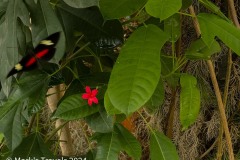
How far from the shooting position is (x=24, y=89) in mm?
611

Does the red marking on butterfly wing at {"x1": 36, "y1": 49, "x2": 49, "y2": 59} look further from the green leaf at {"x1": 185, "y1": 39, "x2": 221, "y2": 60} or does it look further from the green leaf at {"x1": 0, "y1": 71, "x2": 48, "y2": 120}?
the green leaf at {"x1": 185, "y1": 39, "x2": 221, "y2": 60}

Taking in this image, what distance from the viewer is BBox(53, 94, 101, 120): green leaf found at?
1.85 ft

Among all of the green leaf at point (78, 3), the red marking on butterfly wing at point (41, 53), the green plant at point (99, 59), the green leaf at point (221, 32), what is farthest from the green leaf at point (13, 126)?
the green leaf at point (221, 32)

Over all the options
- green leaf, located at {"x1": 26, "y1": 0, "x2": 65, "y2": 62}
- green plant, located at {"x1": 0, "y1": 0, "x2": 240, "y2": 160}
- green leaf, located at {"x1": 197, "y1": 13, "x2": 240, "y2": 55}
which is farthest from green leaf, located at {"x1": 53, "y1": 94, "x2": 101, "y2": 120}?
green leaf, located at {"x1": 197, "y1": 13, "x2": 240, "y2": 55}

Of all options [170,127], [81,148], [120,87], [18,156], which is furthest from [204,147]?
[120,87]

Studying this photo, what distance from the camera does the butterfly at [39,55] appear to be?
0.52m

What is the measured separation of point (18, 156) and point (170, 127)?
0.52 m

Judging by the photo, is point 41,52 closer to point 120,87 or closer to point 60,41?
point 60,41

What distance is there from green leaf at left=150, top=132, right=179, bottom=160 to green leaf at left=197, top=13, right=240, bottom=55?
0.65 ft

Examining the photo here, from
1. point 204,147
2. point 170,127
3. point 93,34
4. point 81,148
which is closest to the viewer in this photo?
point 93,34

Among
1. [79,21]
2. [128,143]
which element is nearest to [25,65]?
[79,21]

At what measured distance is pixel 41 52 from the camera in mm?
546

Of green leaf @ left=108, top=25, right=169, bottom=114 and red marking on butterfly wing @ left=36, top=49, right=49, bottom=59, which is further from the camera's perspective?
red marking on butterfly wing @ left=36, top=49, right=49, bottom=59

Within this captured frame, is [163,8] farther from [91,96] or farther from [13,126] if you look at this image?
[13,126]
